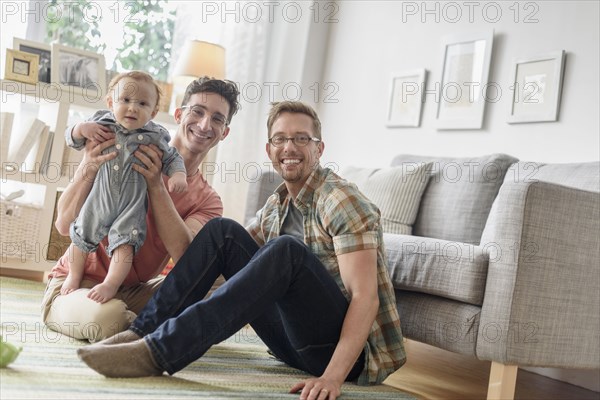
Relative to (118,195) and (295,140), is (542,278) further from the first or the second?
(118,195)

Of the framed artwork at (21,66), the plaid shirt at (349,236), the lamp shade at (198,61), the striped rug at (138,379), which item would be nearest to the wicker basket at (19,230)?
the framed artwork at (21,66)

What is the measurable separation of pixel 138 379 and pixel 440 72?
2507 millimetres

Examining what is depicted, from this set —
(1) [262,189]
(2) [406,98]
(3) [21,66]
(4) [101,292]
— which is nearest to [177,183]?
(4) [101,292]

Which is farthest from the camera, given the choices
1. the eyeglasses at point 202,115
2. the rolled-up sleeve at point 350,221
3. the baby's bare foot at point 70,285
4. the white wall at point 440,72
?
the white wall at point 440,72

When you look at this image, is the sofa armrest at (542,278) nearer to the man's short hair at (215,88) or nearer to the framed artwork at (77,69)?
the man's short hair at (215,88)

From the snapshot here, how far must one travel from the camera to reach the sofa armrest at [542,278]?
1927 mm

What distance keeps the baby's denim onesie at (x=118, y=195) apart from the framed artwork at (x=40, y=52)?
5.37 feet

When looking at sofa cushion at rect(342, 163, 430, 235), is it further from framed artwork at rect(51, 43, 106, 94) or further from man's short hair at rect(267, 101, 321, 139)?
framed artwork at rect(51, 43, 106, 94)

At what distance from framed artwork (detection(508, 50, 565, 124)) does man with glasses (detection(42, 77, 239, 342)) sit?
142 cm

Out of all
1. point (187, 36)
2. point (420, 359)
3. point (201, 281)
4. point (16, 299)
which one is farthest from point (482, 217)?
point (187, 36)

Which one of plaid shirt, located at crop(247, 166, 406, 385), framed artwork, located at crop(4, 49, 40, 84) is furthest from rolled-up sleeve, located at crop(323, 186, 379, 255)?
framed artwork, located at crop(4, 49, 40, 84)

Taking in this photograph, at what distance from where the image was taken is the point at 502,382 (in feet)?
6.38

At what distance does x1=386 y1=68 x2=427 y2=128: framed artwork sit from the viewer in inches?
147

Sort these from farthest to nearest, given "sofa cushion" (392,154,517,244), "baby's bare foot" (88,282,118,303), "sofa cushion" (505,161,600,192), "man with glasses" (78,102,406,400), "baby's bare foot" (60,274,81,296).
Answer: "sofa cushion" (392,154,517,244) < "sofa cushion" (505,161,600,192) < "baby's bare foot" (60,274,81,296) < "baby's bare foot" (88,282,118,303) < "man with glasses" (78,102,406,400)
